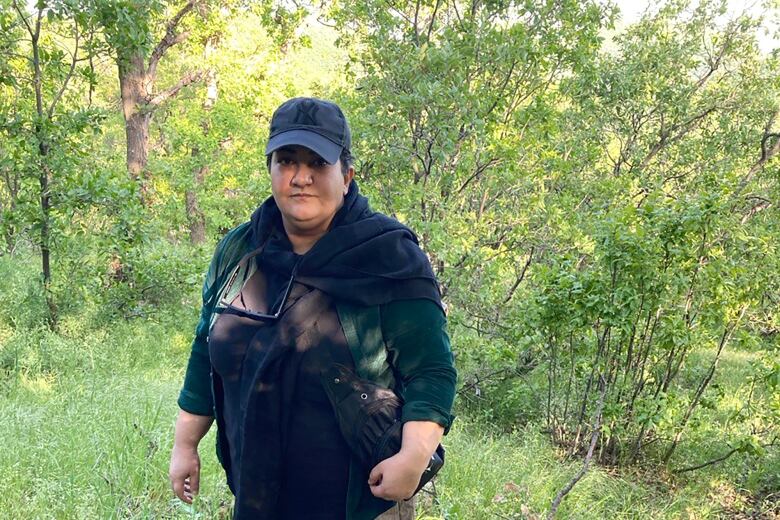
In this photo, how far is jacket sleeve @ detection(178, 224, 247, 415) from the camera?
1.81m

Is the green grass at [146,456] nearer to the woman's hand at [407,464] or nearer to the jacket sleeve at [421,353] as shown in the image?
the woman's hand at [407,464]

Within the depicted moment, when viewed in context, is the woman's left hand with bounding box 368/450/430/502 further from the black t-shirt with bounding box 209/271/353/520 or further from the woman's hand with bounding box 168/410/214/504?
the woman's hand with bounding box 168/410/214/504

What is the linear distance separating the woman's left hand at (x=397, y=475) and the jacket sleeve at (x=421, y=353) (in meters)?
0.10

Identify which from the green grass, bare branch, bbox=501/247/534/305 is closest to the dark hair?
the green grass

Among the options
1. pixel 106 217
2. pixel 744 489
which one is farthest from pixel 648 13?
pixel 106 217

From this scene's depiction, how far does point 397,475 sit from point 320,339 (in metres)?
0.39

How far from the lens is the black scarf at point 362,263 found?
155cm

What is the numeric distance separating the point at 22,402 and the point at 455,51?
4.69m

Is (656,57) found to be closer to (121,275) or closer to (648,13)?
(648,13)

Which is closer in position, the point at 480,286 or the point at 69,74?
the point at 480,286

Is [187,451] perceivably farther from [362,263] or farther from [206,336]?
→ [362,263]

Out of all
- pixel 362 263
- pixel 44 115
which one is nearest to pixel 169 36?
pixel 44 115

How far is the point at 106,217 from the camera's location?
6535 mm

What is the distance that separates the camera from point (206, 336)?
1868 mm
